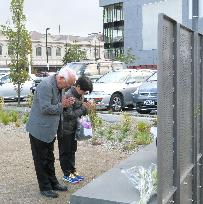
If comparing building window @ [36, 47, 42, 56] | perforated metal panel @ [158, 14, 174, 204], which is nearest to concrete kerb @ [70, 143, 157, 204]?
perforated metal panel @ [158, 14, 174, 204]

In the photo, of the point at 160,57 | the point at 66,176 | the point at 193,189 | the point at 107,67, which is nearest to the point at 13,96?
the point at 107,67

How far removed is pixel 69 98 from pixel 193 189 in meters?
1.98

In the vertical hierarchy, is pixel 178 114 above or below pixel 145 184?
above

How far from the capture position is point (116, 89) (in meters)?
17.8

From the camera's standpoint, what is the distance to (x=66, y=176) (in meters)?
6.68

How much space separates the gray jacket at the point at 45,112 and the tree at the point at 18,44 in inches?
580

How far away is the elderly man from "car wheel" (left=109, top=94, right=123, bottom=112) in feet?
38.9

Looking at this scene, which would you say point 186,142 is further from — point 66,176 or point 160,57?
point 66,176

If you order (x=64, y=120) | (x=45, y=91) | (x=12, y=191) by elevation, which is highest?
(x=45, y=91)

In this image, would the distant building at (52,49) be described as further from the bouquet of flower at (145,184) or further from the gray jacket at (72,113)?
the bouquet of flower at (145,184)

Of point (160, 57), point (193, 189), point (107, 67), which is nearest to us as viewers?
point (160, 57)

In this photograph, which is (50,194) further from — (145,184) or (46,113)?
(145,184)

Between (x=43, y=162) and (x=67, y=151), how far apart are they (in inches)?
28.1

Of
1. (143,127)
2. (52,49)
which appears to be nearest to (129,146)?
(143,127)
